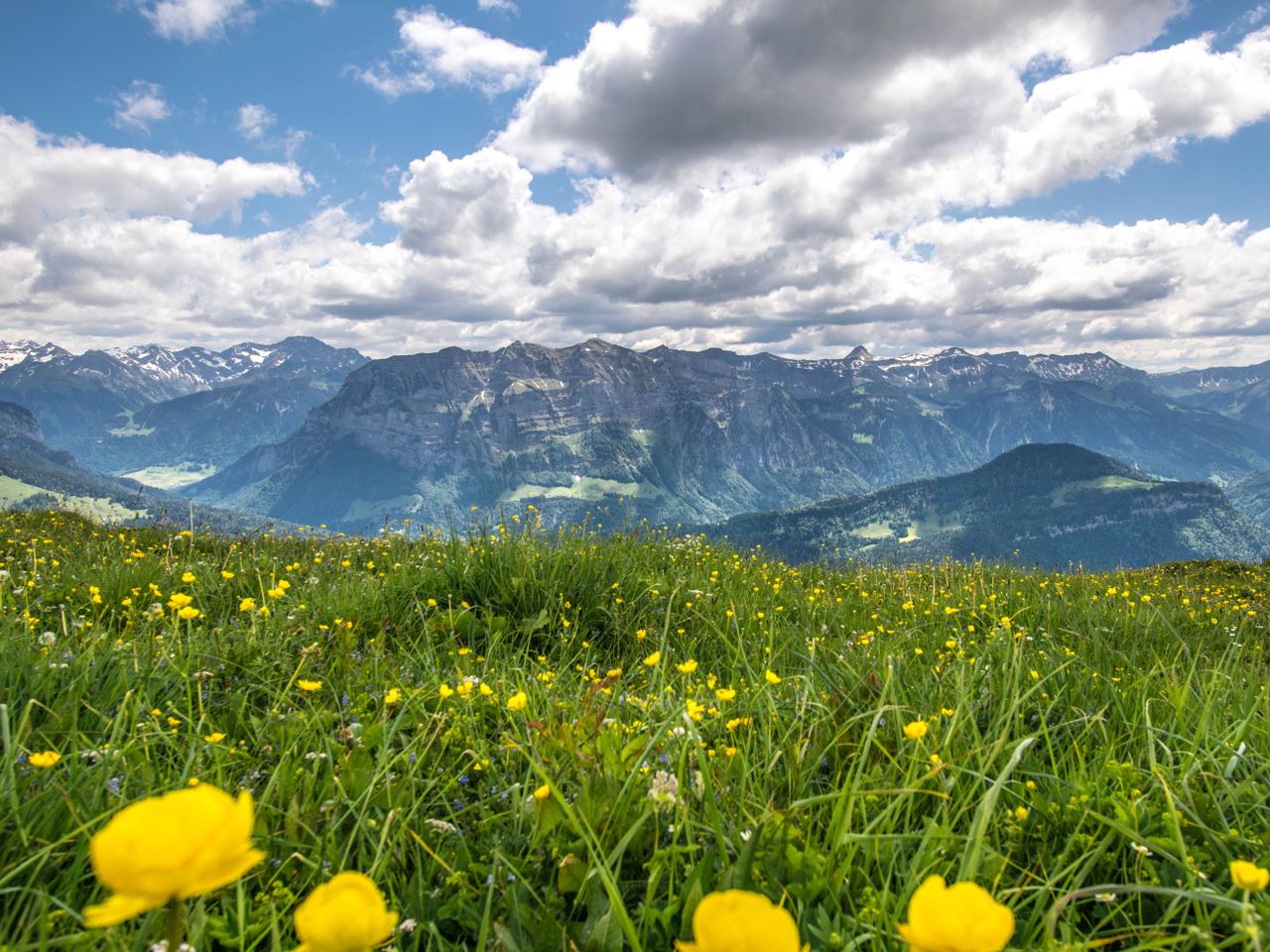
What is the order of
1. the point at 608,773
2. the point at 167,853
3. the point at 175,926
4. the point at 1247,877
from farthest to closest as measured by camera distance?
the point at 608,773, the point at 1247,877, the point at 175,926, the point at 167,853

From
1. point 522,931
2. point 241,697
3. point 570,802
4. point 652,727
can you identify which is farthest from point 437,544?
point 522,931

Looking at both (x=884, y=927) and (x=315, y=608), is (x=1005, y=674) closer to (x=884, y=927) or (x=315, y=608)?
(x=884, y=927)

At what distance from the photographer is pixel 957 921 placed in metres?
0.85

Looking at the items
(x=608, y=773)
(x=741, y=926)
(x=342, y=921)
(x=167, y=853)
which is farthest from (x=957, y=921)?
(x=608, y=773)

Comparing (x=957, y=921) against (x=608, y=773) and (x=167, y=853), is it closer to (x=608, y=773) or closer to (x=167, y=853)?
(x=167, y=853)

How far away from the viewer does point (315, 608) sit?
216 inches

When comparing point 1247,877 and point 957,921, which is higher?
point 957,921

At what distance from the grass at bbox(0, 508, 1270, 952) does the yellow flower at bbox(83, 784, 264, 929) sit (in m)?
1.30

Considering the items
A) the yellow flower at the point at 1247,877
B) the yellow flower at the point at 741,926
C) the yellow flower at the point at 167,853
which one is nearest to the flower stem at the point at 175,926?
the yellow flower at the point at 167,853

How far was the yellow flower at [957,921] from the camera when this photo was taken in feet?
2.74

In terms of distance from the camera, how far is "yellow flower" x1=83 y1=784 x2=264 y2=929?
72cm

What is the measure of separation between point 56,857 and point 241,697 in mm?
1524

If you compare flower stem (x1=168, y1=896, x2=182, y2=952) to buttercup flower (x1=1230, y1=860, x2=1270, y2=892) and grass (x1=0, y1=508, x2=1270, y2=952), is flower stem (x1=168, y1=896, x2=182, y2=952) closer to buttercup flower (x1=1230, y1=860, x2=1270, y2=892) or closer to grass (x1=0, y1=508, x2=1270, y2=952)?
grass (x1=0, y1=508, x2=1270, y2=952)

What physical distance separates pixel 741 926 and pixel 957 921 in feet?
0.89
